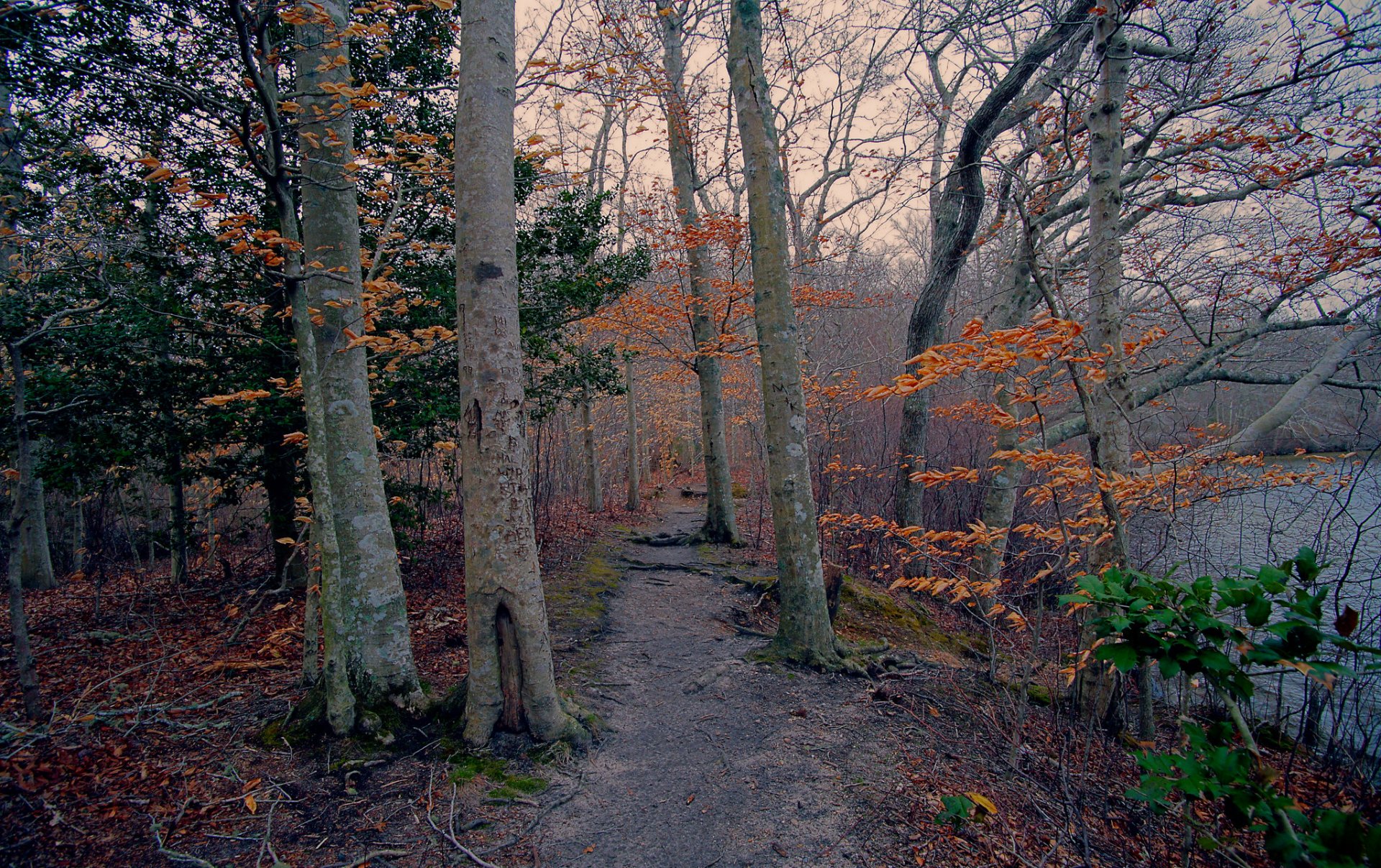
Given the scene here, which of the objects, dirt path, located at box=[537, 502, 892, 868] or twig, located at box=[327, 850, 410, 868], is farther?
dirt path, located at box=[537, 502, 892, 868]

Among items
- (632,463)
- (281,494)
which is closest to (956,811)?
(281,494)

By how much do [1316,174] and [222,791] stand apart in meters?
8.51

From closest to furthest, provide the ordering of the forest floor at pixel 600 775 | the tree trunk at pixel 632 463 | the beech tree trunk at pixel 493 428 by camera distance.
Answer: the forest floor at pixel 600 775, the beech tree trunk at pixel 493 428, the tree trunk at pixel 632 463

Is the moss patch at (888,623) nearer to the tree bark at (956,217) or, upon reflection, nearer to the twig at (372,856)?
the tree bark at (956,217)

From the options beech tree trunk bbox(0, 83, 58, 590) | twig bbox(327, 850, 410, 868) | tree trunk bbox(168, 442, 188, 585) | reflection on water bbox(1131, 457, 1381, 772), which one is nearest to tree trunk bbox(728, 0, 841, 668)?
reflection on water bbox(1131, 457, 1381, 772)

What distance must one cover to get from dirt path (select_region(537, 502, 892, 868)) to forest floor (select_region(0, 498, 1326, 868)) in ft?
0.05

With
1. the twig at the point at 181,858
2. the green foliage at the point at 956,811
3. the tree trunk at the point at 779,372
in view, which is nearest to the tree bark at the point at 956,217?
the tree trunk at the point at 779,372

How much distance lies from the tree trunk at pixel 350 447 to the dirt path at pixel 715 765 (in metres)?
1.39

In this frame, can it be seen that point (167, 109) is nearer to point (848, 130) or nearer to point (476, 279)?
point (476, 279)

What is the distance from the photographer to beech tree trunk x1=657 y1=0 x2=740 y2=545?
8914mm

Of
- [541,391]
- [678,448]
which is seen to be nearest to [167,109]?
[541,391]

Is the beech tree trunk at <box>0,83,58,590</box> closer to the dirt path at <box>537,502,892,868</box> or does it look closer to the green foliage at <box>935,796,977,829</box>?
the dirt path at <box>537,502,892,868</box>

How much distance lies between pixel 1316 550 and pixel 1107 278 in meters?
2.09

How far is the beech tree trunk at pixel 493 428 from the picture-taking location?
3.19 meters
